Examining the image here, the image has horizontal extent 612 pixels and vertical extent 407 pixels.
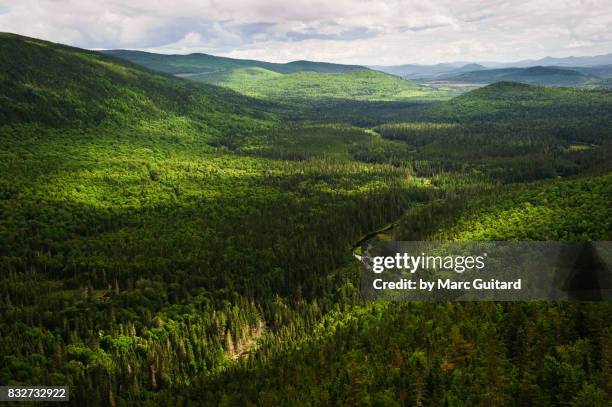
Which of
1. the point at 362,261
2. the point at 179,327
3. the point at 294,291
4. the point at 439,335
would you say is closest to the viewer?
the point at 439,335

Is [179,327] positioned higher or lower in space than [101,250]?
lower

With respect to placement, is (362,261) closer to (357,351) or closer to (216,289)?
(216,289)

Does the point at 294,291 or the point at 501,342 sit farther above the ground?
the point at 501,342

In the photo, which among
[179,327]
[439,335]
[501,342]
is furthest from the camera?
[179,327]

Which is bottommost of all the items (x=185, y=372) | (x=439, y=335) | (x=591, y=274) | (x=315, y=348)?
(x=185, y=372)

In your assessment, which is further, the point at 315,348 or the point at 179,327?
the point at 179,327

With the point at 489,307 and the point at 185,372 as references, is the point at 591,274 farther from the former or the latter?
the point at 185,372

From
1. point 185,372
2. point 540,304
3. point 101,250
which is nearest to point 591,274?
point 540,304

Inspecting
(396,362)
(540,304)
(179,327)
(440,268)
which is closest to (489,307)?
(540,304)

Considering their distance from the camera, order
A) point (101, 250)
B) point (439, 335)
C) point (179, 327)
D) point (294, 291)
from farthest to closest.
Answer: point (101, 250)
point (294, 291)
point (179, 327)
point (439, 335)

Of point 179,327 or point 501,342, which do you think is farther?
point 179,327
